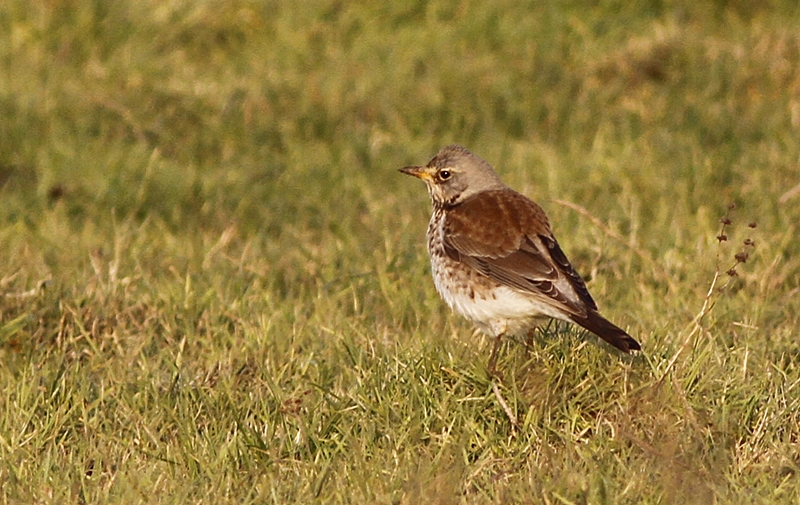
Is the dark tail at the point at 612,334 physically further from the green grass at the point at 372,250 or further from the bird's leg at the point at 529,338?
the bird's leg at the point at 529,338

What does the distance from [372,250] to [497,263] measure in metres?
2.02

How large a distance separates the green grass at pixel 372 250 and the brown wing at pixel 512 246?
0.26 meters

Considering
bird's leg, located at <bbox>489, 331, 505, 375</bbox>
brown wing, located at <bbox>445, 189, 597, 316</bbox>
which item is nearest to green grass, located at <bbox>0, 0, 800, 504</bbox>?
bird's leg, located at <bbox>489, 331, 505, 375</bbox>

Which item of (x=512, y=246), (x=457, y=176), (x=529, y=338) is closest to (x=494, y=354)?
(x=529, y=338)

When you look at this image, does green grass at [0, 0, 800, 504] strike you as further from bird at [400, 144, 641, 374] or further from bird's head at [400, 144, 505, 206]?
bird's head at [400, 144, 505, 206]

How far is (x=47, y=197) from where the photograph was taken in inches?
338

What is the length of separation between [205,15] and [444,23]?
204 centimetres

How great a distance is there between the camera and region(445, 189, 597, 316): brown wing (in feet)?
18.3

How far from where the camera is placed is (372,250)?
7.72 m

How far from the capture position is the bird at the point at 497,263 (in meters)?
5.53

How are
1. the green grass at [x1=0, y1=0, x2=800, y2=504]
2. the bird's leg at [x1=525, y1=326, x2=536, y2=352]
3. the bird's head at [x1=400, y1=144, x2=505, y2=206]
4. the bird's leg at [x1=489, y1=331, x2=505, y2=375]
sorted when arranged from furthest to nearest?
the bird's head at [x1=400, y1=144, x2=505, y2=206], the bird's leg at [x1=525, y1=326, x2=536, y2=352], the bird's leg at [x1=489, y1=331, x2=505, y2=375], the green grass at [x1=0, y1=0, x2=800, y2=504]

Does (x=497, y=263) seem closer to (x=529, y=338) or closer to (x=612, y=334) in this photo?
(x=529, y=338)

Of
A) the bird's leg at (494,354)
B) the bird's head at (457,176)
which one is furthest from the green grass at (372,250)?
the bird's head at (457,176)

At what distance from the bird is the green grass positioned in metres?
0.15
